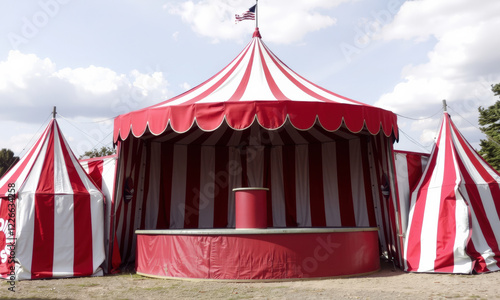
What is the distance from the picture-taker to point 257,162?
9.67 metres

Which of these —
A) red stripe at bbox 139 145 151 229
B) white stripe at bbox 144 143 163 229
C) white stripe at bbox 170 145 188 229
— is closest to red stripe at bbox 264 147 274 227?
white stripe at bbox 170 145 188 229

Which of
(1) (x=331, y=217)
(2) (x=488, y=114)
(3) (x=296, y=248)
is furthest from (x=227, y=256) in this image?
(2) (x=488, y=114)

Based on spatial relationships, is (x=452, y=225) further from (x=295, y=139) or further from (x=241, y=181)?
(x=241, y=181)

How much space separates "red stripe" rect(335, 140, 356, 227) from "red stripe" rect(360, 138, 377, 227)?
352mm

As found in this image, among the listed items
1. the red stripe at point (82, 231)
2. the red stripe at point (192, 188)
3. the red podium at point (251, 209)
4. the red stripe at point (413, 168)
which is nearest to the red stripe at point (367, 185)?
the red stripe at point (413, 168)

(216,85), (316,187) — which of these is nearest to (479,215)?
(316,187)

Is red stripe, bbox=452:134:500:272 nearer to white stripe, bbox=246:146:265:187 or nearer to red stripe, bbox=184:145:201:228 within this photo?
white stripe, bbox=246:146:265:187

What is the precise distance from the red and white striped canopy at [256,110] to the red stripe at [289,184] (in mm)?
2276

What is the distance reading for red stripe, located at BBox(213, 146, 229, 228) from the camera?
31.1ft

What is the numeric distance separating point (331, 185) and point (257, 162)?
64.1 inches

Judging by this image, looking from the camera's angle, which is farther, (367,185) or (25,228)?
(367,185)

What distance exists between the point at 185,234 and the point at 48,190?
2286mm

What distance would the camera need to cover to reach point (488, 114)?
2208 cm

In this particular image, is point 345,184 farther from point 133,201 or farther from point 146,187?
point 133,201
